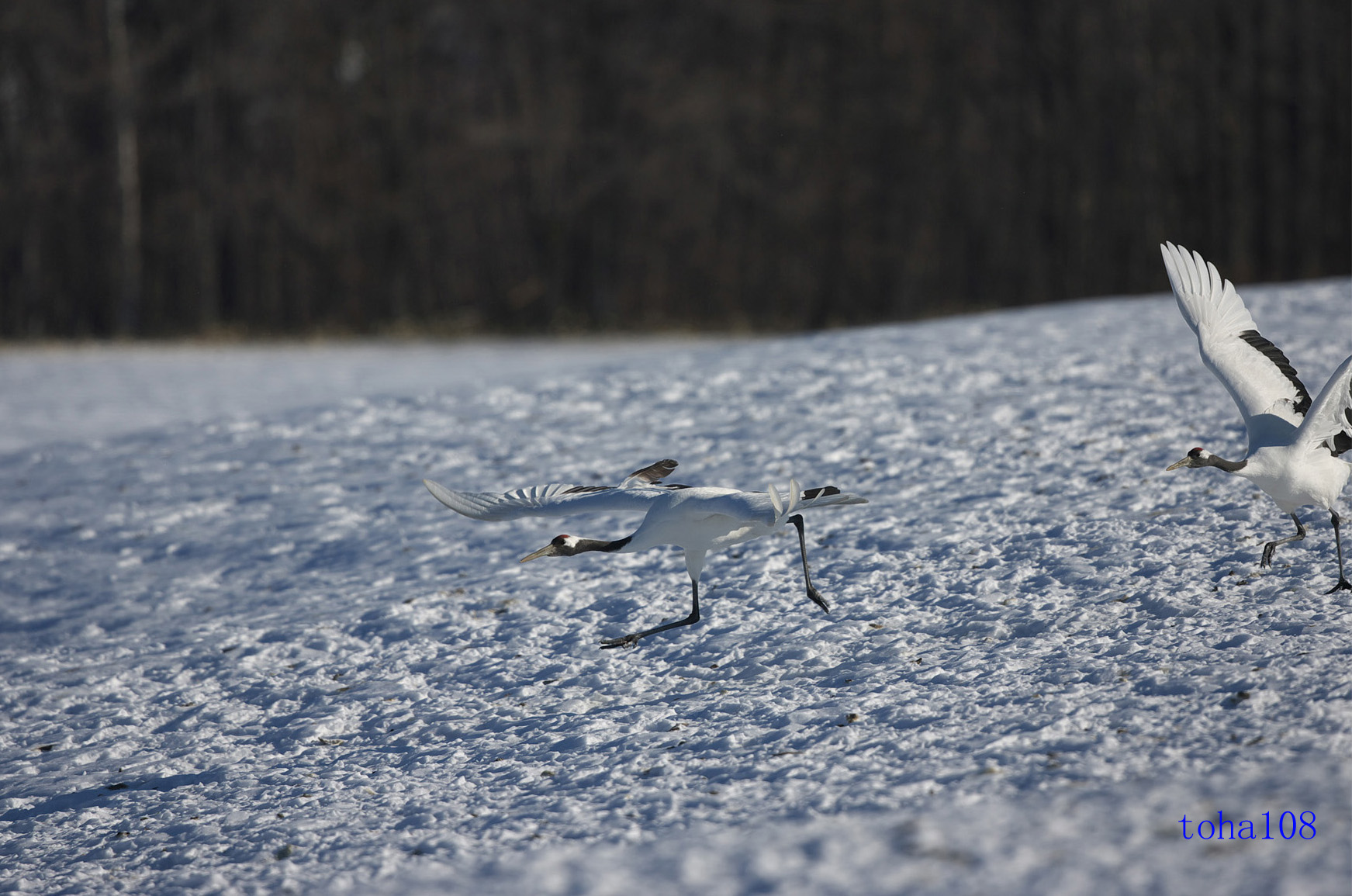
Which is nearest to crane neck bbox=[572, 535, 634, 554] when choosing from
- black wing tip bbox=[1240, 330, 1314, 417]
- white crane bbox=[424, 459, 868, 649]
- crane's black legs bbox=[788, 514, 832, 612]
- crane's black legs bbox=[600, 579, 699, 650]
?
white crane bbox=[424, 459, 868, 649]

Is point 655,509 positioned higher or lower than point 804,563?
higher

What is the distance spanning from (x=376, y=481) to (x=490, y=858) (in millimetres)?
4758

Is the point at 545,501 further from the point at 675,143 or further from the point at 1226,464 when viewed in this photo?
the point at 675,143

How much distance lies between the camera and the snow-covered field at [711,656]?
3432mm

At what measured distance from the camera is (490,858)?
11.8 ft

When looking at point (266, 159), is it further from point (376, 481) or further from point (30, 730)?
point (30, 730)

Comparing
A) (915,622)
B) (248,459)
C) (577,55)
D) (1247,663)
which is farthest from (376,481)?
(577,55)

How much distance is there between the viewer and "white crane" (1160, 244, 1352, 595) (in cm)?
407

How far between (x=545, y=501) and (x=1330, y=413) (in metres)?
3.13

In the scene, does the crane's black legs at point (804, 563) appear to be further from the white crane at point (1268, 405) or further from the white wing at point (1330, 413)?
the white wing at point (1330, 413)

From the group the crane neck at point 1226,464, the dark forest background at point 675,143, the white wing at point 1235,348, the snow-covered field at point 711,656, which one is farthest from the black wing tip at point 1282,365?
the dark forest background at point 675,143

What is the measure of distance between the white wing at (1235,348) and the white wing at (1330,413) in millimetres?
123

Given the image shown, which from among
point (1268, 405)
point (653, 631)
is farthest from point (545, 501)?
point (1268, 405)

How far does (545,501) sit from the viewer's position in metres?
4.08
